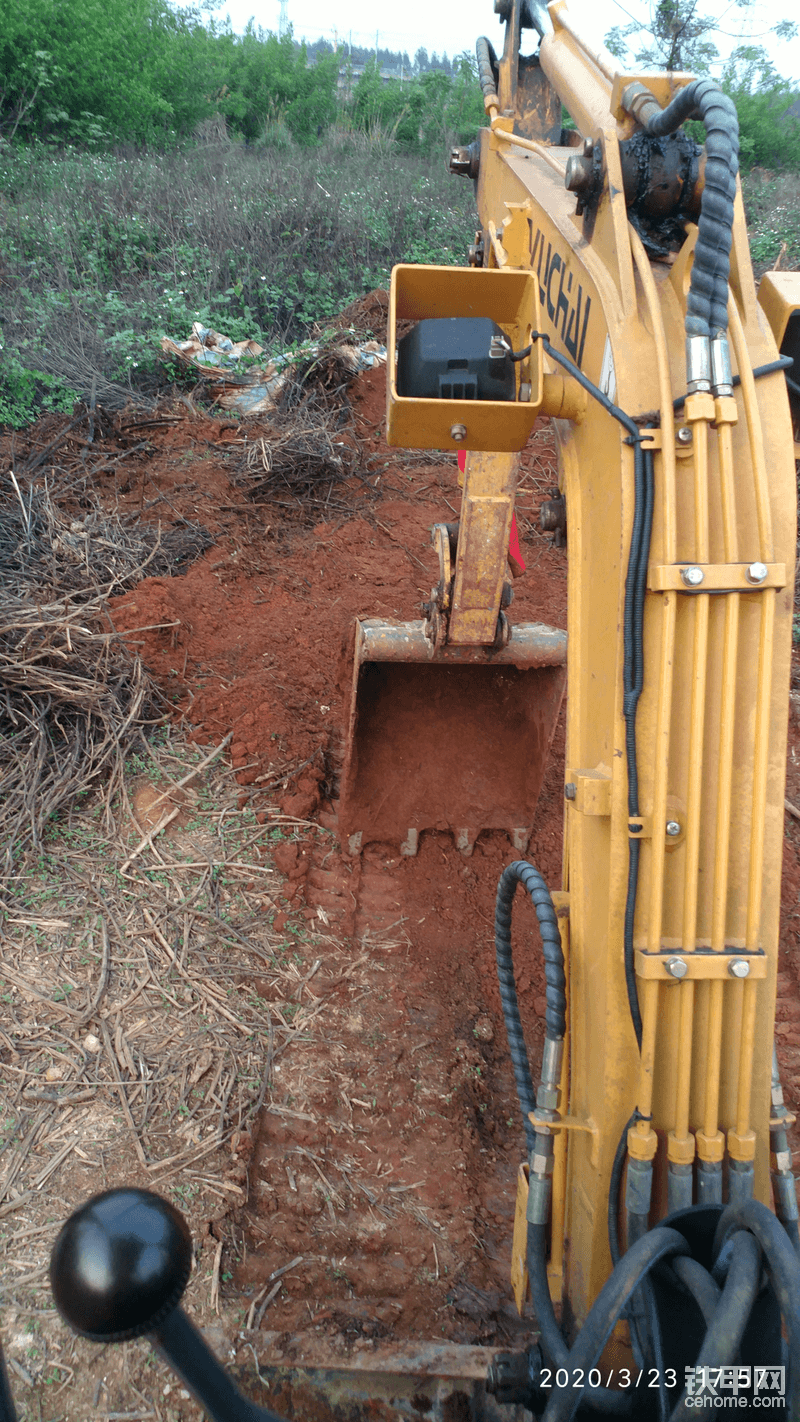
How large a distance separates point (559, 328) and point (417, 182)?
12.5 m

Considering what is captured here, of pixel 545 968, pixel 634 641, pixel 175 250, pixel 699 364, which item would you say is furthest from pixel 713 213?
pixel 175 250

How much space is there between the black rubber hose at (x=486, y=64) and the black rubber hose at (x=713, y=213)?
2.10 metres

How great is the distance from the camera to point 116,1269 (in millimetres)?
667

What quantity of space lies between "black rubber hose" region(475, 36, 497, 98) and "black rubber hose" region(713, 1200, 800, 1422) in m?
3.59

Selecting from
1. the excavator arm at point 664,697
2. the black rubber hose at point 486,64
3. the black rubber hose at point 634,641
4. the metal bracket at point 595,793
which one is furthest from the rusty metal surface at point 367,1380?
the black rubber hose at point 486,64

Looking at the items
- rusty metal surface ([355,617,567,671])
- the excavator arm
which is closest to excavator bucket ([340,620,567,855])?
rusty metal surface ([355,617,567,671])

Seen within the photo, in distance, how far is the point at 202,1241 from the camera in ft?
7.66

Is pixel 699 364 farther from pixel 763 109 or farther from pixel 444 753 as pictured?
pixel 763 109

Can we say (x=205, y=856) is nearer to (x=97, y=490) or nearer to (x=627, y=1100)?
(x=627, y=1100)

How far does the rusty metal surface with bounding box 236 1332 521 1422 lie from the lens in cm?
189

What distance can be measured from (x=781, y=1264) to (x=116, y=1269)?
0.97 m

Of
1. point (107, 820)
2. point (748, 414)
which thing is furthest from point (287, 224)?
point (748, 414)

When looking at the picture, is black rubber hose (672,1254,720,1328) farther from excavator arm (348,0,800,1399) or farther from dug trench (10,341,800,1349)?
dug trench (10,341,800,1349)

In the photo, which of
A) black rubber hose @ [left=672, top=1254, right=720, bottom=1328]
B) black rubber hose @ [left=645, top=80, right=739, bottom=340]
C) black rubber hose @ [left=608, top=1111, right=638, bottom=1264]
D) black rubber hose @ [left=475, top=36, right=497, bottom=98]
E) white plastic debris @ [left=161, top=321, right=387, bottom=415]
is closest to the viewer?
black rubber hose @ [left=672, top=1254, right=720, bottom=1328]
